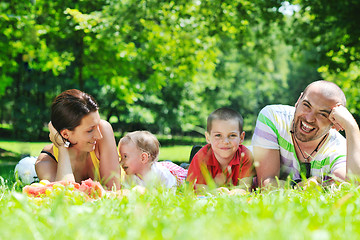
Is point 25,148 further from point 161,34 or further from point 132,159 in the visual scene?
point 132,159

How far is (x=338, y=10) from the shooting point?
951 centimetres

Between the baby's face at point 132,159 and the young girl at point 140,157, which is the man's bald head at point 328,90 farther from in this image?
the baby's face at point 132,159

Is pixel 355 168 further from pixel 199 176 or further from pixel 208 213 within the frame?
pixel 208 213

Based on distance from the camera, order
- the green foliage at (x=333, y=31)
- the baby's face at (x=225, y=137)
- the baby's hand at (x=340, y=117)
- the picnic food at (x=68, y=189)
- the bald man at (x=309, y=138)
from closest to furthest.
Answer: the picnic food at (x=68, y=189) < the baby's hand at (x=340, y=117) < the bald man at (x=309, y=138) < the baby's face at (x=225, y=137) < the green foliage at (x=333, y=31)

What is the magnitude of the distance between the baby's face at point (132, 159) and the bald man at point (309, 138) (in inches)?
57.9

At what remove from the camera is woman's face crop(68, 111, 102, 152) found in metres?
4.21

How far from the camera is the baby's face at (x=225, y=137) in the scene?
4465mm

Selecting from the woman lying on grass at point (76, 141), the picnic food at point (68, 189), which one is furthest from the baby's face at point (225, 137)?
the picnic food at point (68, 189)

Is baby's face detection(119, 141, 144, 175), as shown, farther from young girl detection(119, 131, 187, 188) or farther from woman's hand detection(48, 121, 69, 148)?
woman's hand detection(48, 121, 69, 148)

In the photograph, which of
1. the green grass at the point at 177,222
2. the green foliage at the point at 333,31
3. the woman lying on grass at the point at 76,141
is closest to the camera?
the green grass at the point at 177,222

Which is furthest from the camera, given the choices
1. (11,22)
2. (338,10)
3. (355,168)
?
(11,22)

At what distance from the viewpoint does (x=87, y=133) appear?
13.9 ft

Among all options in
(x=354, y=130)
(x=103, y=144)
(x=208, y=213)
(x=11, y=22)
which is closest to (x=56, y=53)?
(x=11, y=22)

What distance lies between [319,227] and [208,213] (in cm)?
63
